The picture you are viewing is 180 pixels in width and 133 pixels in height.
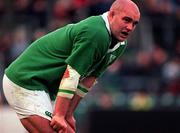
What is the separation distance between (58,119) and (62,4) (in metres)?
8.78

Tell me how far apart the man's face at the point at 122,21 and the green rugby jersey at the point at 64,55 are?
0.29 ft

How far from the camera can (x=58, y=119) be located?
809cm

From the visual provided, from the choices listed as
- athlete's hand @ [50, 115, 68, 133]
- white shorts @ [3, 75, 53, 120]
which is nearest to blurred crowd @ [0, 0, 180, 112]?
white shorts @ [3, 75, 53, 120]

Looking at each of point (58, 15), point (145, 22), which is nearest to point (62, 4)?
point (58, 15)

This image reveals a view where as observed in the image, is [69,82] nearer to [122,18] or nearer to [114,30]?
[114,30]

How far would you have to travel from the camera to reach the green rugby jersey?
7.96 m

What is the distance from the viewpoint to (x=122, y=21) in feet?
26.5

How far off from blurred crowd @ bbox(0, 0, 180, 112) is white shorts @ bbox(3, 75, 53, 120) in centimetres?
611

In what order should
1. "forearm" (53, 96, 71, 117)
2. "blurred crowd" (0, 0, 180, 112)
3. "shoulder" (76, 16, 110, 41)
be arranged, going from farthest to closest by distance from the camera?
"blurred crowd" (0, 0, 180, 112) < "forearm" (53, 96, 71, 117) < "shoulder" (76, 16, 110, 41)

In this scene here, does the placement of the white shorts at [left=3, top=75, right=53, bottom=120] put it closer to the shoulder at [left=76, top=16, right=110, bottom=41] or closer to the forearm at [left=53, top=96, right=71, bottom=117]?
the forearm at [left=53, top=96, right=71, bottom=117]

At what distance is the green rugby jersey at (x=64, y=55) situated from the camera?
7.96 m

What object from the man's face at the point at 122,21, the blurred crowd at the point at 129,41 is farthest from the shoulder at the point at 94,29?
the blurred crowd at the point at 129,41

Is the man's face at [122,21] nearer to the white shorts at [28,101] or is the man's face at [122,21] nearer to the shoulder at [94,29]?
the shoulder at [94,29]

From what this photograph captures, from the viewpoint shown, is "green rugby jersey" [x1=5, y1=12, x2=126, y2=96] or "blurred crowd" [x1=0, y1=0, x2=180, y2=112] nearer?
"green rugby jersey" [x1=5, y1=12, x2=126, y2=96]
